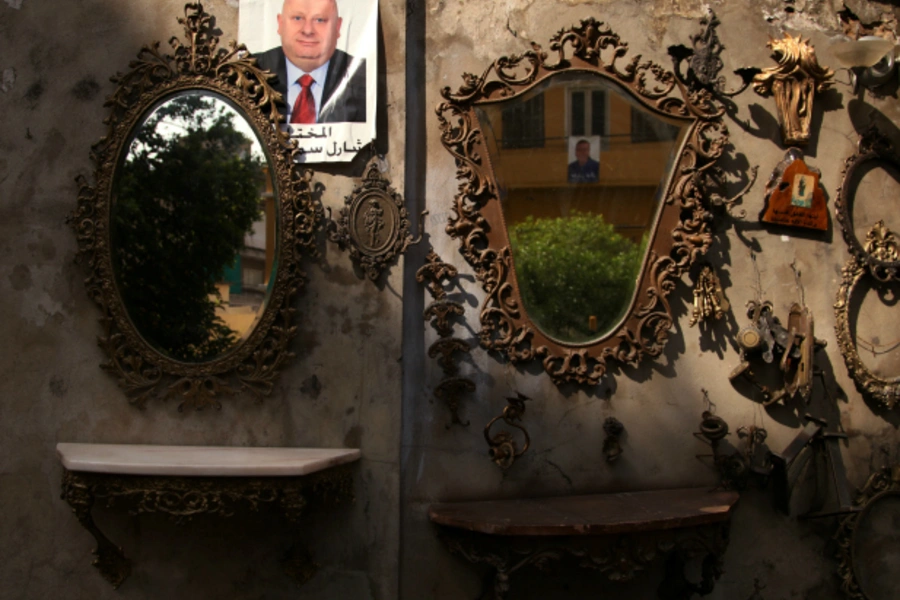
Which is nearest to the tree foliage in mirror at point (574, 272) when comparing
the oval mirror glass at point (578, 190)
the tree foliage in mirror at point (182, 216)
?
the oval mirror glass at point (578, 190)

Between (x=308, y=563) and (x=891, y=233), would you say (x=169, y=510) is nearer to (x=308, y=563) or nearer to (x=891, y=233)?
(x=308, y=563)

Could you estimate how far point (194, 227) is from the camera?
4.25 metres

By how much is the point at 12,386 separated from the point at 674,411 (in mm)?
3135

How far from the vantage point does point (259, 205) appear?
13.9 feet

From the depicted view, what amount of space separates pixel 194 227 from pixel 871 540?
3.67 m

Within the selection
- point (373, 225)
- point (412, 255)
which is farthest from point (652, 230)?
point (373, 225)

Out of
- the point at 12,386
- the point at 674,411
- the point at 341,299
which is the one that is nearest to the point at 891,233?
the point at 674,411

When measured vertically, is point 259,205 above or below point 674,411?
above

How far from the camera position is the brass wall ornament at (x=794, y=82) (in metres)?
4.54

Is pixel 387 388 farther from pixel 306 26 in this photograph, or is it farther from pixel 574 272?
pixel 306 26

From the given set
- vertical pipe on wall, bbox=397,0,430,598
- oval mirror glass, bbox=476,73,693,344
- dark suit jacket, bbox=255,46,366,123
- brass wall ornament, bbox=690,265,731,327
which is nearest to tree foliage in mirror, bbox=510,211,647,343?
oval mirror glass, bbox=476,73,693,344

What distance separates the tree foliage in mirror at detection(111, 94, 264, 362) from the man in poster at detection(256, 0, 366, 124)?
1.05 feet

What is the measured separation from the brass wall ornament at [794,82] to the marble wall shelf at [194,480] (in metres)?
2.79

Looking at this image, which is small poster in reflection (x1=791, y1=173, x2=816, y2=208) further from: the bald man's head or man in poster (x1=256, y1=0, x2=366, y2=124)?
the bald man's head
